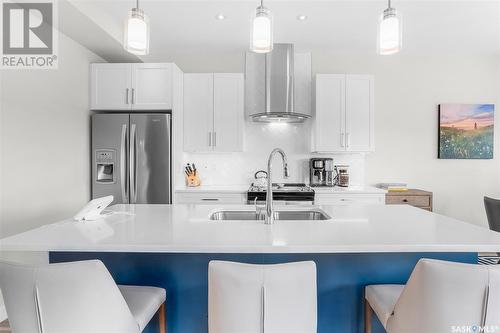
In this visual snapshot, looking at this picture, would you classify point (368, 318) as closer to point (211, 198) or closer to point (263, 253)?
point (263, 253)

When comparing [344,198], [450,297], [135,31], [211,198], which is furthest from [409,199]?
[135,31]

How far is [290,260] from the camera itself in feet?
5.04

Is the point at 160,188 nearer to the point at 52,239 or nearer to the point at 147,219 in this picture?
the point at 147,219

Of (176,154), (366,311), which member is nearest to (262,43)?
→ (366,311)

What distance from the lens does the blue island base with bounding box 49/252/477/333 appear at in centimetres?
154

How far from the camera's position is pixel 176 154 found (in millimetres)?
3537

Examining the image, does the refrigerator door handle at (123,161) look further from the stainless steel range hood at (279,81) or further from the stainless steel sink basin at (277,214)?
the stainless steel sink basin at (277,214)

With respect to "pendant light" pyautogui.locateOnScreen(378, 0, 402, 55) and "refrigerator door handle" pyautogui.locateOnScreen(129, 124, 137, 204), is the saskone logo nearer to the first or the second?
"refrigerator door handle" pyautogui.locateOnScreen(129, 124, 137, 204)

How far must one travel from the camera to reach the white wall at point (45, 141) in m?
2.46

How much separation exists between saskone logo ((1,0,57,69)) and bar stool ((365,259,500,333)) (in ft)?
10.4

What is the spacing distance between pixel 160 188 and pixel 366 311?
2508 millimetres

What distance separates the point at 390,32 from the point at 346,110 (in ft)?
7.41

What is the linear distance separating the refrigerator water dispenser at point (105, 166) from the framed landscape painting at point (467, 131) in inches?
166

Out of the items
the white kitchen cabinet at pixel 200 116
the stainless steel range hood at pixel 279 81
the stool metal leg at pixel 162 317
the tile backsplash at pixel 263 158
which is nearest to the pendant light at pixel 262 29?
the stool metal leg at pixel 162 317
